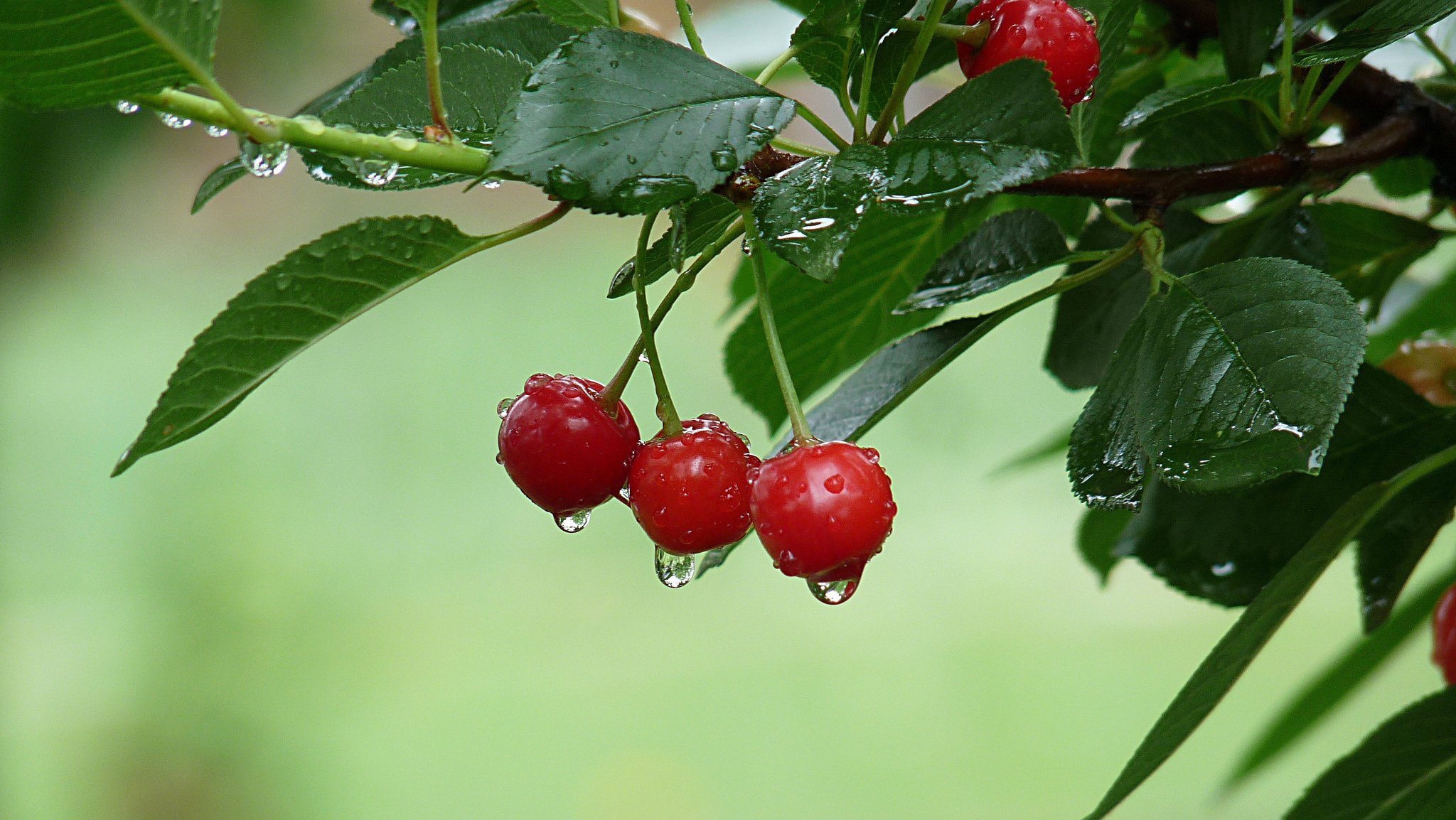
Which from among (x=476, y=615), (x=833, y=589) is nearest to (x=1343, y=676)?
(x=833, y=589)

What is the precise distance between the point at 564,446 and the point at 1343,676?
24.0 inches

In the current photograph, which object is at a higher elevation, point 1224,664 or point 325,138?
point 325,138

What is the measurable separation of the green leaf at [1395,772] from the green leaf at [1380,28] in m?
0.31

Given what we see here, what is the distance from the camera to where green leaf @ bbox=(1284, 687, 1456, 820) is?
544 millimetres

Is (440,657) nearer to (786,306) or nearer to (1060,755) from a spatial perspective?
(1060,755)

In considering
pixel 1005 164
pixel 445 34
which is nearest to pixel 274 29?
pixel 445 34

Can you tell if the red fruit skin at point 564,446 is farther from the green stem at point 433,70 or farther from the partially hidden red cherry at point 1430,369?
the partially hidden red cherry at point 1430,369

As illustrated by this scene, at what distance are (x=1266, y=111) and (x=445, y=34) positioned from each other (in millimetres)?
305

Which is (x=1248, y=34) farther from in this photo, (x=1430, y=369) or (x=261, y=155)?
(x=261, y=155)

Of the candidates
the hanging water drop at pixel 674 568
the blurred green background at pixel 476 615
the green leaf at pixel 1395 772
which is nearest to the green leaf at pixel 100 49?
the hanging water drop at pixel 674 568

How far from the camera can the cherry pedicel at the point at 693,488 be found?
416mm

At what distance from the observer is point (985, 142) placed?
352 mm

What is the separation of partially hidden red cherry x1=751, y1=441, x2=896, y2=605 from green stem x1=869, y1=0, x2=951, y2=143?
0.35 ft

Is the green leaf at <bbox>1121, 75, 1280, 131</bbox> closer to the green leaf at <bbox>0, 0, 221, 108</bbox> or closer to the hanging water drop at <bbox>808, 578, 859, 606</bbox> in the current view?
the hanging water drop at <bbox>808, 578, 859, 606</bbox>
